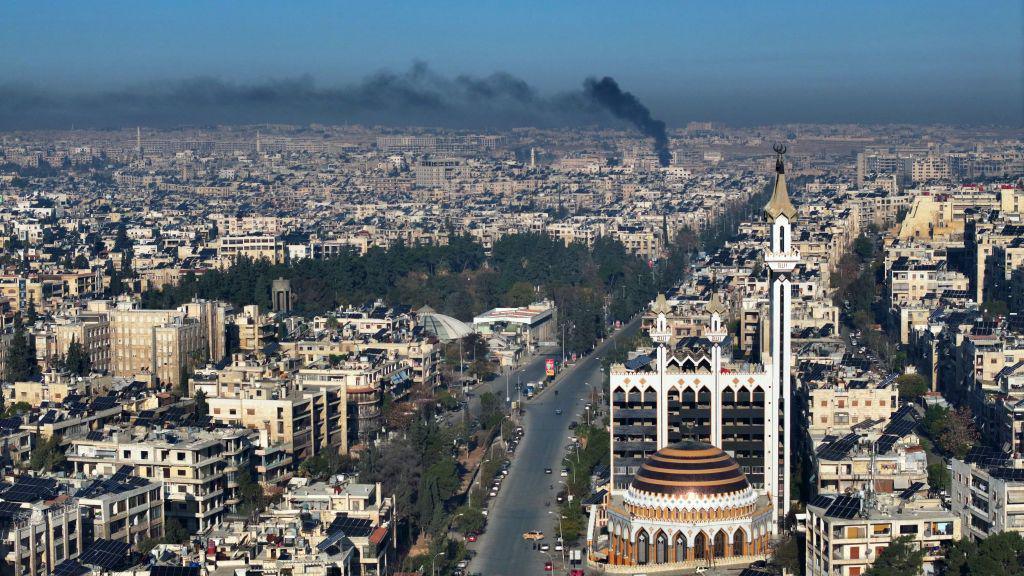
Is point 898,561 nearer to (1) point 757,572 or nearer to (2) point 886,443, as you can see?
(1) point 757,572

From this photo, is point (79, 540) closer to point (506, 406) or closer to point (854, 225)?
point (506, 406)

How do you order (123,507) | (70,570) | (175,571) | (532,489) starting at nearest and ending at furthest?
(175,571)
(70,570)
(123,507)
(532,489)

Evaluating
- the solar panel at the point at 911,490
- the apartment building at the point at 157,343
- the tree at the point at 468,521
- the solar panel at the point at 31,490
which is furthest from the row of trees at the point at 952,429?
the apartment building at the point at 157,343

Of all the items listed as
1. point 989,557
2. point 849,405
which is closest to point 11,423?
point 849,405

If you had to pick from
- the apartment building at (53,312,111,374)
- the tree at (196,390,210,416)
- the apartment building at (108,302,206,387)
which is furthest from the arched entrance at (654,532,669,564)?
the apartment building at (53,312,111,374)

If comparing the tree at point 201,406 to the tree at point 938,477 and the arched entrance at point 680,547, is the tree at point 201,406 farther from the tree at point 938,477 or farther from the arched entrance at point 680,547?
the tree at point 938,477

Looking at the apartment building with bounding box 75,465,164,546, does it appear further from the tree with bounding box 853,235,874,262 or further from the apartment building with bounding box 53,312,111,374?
the tree with bounding box 853,235,874,262
